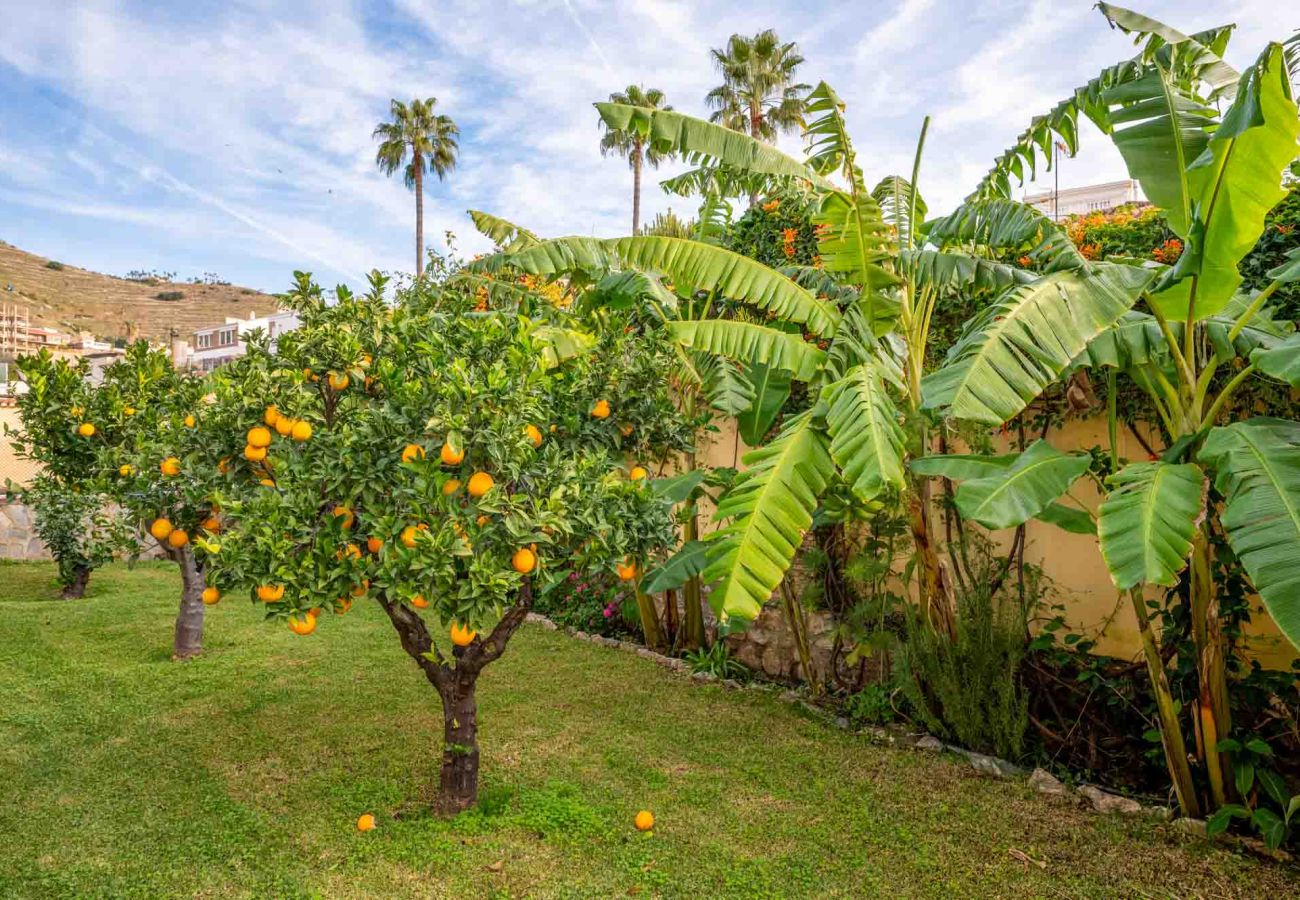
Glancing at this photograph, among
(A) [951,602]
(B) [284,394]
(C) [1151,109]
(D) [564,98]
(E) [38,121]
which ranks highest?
(E) [38,121]

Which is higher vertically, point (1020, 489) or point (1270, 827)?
point (1020, 489)

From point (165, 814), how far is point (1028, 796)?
4.29 meters

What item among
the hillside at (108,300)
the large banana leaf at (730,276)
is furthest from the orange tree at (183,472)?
the hillside at (108,300)

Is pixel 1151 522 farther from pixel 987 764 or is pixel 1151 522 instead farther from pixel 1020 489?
pixel 987 764

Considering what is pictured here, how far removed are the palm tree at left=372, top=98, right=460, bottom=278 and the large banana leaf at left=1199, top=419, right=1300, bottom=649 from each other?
97.3ft

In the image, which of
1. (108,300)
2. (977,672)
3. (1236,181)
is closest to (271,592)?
(977,672)

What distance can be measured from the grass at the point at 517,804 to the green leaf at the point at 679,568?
36.4 inches

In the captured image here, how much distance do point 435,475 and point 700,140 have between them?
264 cm

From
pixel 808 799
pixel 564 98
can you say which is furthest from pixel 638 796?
pixel 564 98

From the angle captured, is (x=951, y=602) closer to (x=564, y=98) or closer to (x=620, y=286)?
(x=620, y=286)

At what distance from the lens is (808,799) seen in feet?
12.9

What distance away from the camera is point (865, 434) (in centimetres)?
326

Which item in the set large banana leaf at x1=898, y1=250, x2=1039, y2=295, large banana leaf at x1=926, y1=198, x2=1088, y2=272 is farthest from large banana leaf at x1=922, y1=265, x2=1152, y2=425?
large banana leaf at x1=898, y1=250, x2=1039, y2=295

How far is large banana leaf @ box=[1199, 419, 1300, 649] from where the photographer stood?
2541 mm
